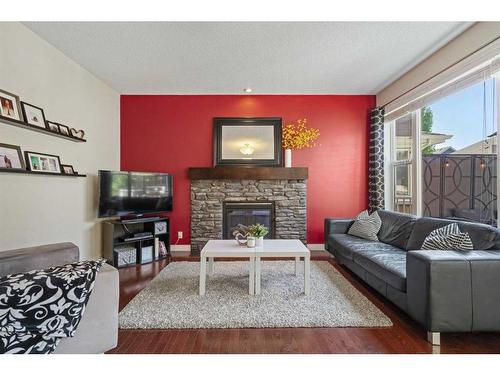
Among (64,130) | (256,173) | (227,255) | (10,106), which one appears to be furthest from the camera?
(256,173)

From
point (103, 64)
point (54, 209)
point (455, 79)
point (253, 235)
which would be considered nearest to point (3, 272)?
point (54, 209)

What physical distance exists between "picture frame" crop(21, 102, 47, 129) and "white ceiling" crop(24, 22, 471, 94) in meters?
0.80

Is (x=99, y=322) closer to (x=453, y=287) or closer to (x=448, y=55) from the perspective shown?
(x=453, y=287)

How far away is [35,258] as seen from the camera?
1.73 m

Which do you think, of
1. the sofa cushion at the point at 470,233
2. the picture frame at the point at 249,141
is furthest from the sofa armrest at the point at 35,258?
the sofa cushion at the point at 470,233

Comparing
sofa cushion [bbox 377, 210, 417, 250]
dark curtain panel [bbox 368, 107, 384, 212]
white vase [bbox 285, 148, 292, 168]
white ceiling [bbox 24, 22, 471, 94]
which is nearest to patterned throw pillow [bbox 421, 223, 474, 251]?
sofa cushion [bbox 377, 210, 417, 250]

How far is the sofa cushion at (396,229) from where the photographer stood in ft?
10.4

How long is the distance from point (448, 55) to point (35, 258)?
4271mm

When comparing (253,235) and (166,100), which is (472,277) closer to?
(253,235)

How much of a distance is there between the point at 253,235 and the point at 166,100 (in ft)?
9.89

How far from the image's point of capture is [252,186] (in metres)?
4.56

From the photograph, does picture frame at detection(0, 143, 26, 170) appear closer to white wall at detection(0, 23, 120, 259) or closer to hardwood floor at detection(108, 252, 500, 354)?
white wall at detection(0, 23, 120, 259)

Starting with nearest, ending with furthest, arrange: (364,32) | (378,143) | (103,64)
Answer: (364,32) → (103,64) → (378,143)

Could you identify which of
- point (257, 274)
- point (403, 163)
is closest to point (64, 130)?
point (257, 274)
